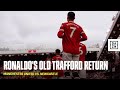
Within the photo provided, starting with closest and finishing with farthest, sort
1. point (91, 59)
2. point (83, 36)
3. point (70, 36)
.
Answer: point (70, 36) < point (83, 36) < point (91, 59)

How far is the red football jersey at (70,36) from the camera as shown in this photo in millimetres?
7457

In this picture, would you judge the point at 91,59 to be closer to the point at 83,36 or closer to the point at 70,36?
the point at 83,36

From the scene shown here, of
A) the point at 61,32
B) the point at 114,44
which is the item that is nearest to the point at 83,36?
the point at 61,32

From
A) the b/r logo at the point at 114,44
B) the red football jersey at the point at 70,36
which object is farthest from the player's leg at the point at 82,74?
the b/r logo at the point at 114,44

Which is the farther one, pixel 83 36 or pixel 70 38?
pixel 83 36

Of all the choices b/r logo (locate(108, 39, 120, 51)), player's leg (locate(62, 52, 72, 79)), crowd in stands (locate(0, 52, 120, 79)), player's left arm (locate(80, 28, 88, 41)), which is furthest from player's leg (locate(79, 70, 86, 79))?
b/r logo (locate(108, 39, 120, 51))

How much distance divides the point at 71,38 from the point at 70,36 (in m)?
0.04

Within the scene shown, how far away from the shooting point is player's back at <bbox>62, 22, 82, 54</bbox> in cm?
746

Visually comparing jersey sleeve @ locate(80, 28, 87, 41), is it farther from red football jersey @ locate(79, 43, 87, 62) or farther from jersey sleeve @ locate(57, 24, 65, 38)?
jersey sleeve @ locate(57, 24, 65, 38)

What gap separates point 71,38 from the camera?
7.50 meters
